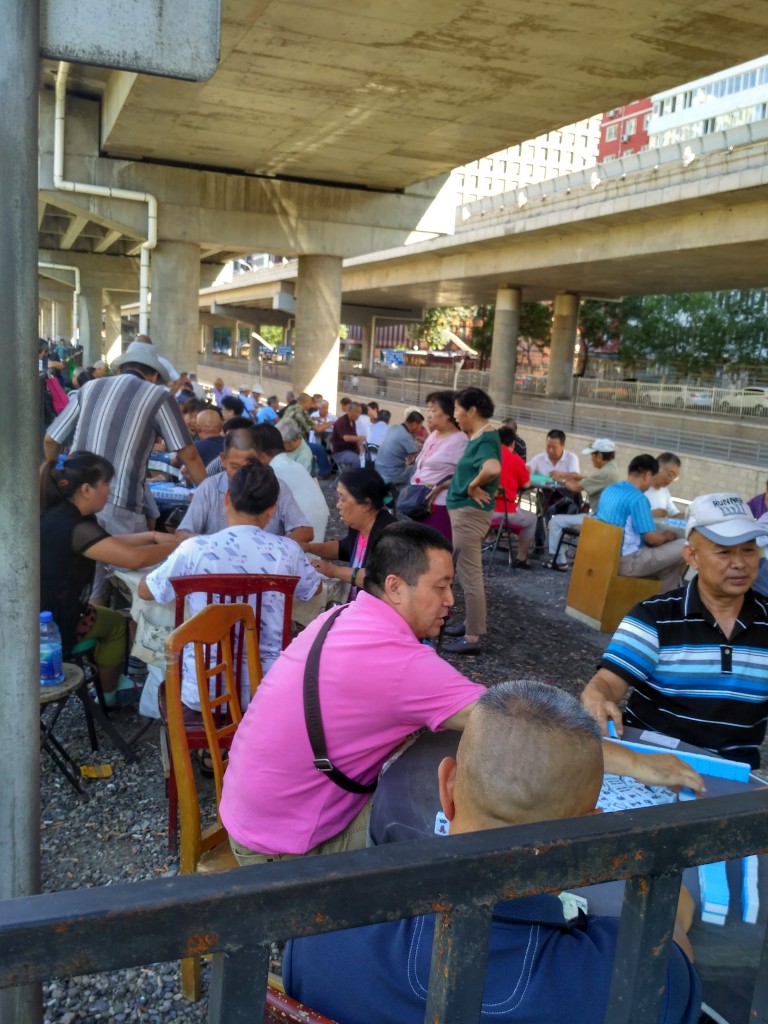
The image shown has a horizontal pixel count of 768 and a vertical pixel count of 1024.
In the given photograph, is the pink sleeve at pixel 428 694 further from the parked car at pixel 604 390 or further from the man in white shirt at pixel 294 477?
the parked car at pixel 604 390

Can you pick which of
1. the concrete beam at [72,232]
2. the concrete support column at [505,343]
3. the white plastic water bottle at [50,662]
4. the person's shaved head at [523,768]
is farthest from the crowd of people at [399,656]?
the concrete support column at [505,343]

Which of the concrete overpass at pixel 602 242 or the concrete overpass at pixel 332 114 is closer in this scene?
the concrete overpass at pixel 332 114

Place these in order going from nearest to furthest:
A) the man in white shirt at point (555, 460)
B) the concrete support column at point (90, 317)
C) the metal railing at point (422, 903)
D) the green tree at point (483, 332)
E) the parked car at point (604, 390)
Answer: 1. the metal railing at point (422, 903)
2. the man in white shirt at point (555, 460)
3. the parked car at point (604, 390)
4. the concrete support column at point (90, 317)
5. the green tree at point (483, 332)

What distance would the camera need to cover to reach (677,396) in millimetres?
28734

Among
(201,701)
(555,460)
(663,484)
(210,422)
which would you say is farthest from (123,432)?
(555,460)

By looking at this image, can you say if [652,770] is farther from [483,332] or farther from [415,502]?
[483,332]

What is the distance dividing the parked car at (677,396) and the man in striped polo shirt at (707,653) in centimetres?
2590

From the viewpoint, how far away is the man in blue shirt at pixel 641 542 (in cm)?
730

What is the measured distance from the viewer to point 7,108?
5.56 feet

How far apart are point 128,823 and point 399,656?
6.78ft

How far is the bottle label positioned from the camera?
12.1 feet

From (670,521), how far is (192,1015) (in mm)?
7201

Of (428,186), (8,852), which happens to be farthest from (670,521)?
(428,186)

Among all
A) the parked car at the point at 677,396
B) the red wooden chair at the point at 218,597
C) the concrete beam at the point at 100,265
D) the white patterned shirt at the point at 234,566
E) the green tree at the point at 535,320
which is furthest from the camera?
the green tree at the point at 535,320
